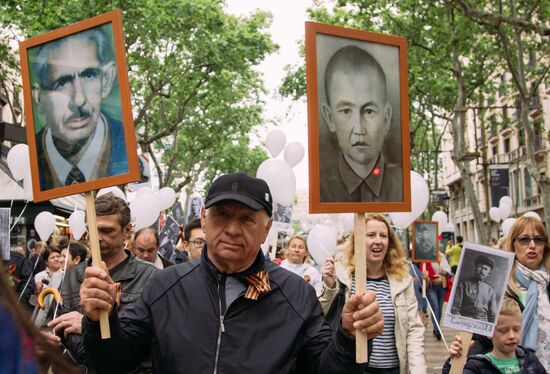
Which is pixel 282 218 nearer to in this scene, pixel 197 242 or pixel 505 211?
pixel 197 242

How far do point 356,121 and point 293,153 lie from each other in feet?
28.0

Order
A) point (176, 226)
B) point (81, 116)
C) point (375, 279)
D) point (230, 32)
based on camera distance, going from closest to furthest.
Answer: point (81, 116) < point (375, 279) < point (176, 226) < point (230, 32)

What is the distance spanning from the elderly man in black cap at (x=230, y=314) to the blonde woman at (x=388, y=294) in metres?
1.80

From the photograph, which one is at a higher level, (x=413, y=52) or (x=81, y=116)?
(x=413, y=52)

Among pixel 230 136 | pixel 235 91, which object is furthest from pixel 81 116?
pixel 230 136

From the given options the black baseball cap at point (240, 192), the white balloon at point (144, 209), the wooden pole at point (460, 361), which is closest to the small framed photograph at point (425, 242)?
the white balloon at point (144, 209)

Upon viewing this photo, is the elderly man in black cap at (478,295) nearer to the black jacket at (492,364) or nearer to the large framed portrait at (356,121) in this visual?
the black jacket at (492,364)

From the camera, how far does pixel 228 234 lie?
9.75 feet

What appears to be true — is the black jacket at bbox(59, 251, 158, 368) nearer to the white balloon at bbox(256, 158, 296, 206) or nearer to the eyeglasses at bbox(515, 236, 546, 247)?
the eyeglasses at bbox(515, 236, 546, 247)

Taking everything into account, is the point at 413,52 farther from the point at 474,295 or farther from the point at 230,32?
the point at 474,295

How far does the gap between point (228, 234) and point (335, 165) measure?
55 cm

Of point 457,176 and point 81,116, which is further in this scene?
point 457,176

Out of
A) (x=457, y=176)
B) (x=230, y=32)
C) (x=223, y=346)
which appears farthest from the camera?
(x=457, y=176)

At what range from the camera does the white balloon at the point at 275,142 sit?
11.7 m
